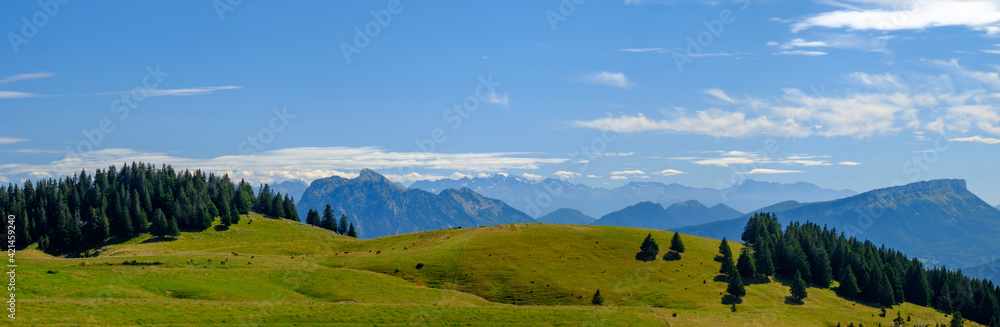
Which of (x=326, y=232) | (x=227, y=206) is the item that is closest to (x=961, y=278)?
(x=326, y=232)

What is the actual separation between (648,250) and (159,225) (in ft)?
417

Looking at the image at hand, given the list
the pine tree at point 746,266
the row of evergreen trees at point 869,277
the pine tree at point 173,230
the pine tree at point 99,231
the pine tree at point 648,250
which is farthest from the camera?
the pine tree at point 173,230

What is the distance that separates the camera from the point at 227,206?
17275cm

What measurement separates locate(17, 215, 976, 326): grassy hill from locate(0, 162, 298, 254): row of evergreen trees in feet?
38.3

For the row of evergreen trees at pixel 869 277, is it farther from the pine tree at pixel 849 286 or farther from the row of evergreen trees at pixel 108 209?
the row of evergreen trees at pixel 108 209

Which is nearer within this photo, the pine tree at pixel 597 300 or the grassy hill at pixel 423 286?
the grassy hill at pixel 423 286

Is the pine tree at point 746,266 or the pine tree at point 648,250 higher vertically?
the pine tree at point 648,250

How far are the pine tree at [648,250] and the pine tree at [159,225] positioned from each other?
12438cm

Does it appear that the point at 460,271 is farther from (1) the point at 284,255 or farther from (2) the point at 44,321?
(2) the point at 44,321

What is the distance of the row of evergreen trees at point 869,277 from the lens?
396 ft

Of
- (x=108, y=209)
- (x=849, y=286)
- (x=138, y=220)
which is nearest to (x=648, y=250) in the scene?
(x=849, y=286)

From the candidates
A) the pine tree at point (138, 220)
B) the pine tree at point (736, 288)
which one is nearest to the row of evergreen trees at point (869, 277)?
the pine tree at point (736, 288)

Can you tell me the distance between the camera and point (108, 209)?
559ft

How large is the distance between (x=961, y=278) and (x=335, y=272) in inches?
5699
